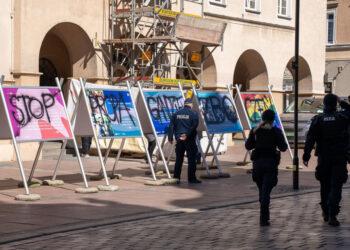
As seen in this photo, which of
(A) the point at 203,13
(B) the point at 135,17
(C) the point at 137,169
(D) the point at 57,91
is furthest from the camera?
(A) the point at 203,13

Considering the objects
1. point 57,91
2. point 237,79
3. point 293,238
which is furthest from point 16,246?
point 237,79

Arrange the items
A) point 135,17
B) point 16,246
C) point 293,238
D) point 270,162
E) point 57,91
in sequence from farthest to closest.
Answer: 1. point 135,17
2. point 57,91
3. point 270,162
4. point 293,238
5. point 16,246

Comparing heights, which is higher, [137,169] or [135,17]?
[135,17]

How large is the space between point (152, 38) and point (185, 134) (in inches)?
350

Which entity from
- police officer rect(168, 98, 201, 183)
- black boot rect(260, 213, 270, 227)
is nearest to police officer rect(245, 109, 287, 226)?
black boot rect(260, 213, 270, 227)

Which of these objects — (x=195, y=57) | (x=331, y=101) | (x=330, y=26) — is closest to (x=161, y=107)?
(x=331, y=101)

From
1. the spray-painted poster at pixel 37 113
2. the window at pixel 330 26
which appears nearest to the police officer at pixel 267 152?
the spray-painted poster at pixel 37 113

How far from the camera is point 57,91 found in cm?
1434

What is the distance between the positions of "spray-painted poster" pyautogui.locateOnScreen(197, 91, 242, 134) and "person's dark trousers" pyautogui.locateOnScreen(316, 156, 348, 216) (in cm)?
686

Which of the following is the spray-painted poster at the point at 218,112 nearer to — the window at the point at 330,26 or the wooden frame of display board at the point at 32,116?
→ the wooden frame of display board at the point at 32,116

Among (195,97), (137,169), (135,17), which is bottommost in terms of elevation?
(137,169)

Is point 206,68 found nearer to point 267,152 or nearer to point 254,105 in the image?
point 254,105

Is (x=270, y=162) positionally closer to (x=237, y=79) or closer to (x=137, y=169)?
(x=137, y=169)

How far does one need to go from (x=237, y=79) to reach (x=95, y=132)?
71.2 ft
